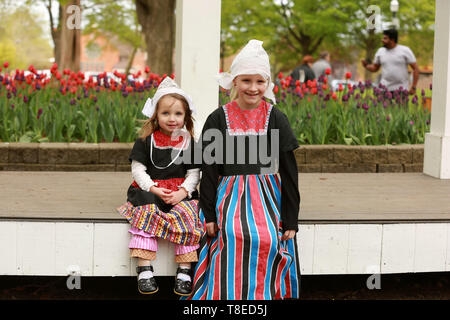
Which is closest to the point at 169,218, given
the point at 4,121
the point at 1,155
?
the point at 1,155

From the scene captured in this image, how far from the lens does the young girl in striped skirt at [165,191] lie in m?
3.79

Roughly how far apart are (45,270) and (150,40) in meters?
10.7

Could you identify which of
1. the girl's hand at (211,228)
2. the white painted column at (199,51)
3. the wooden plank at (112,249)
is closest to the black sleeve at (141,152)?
the wooden plank at (112,249)

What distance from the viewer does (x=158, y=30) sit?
14.1 m

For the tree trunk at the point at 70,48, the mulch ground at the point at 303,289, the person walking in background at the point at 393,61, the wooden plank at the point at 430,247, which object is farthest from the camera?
the tree trunk at the point at 70,48

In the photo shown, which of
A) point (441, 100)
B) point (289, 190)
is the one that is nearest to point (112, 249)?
point (289, 190)

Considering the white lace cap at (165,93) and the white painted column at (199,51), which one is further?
the white painted column at (199,51)

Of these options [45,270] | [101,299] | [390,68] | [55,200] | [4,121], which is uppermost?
[390,68]

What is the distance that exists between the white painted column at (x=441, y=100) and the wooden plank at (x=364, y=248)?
1.90 m

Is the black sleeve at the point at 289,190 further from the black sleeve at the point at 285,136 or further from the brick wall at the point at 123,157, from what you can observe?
the brick wall at the point at 123,157

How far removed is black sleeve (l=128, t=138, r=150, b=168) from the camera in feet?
13.0

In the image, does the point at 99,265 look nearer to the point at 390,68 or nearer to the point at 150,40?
the point at 390,68

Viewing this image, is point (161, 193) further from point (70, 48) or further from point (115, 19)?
point (115, 19)
